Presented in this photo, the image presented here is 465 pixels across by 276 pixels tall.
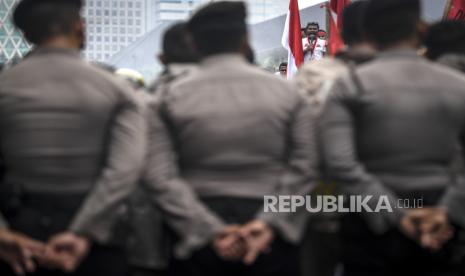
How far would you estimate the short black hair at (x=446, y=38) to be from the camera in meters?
4.10

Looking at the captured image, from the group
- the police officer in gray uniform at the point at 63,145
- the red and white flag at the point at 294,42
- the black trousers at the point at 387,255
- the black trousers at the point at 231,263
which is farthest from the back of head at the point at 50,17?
the red and white flag at the point at 294,42

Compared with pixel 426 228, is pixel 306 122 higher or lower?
higher

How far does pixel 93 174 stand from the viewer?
3160 millimetres

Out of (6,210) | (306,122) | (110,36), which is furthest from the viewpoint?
(110,36)

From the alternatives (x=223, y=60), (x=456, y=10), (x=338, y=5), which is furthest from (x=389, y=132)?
(x=338, y=5)

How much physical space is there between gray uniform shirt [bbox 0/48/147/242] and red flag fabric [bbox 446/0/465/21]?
367 centimetres

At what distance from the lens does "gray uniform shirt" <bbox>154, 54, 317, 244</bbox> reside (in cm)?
321

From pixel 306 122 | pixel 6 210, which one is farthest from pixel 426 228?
pixel 6 210

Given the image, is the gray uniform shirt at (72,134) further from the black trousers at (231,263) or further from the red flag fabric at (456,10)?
the red flag fabric at (456,10)

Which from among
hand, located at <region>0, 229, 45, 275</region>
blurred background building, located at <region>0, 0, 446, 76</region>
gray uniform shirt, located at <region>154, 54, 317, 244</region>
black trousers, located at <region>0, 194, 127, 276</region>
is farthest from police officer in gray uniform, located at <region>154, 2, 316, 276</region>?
blurred background building, located at <region>0, 0, 446, 76</region>

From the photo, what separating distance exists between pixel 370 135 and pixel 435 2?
11.4 m

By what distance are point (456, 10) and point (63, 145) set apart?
13.0 feet

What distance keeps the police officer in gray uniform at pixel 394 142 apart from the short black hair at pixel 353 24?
0.29 m

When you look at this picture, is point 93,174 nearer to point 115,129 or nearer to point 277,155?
point 115,129
